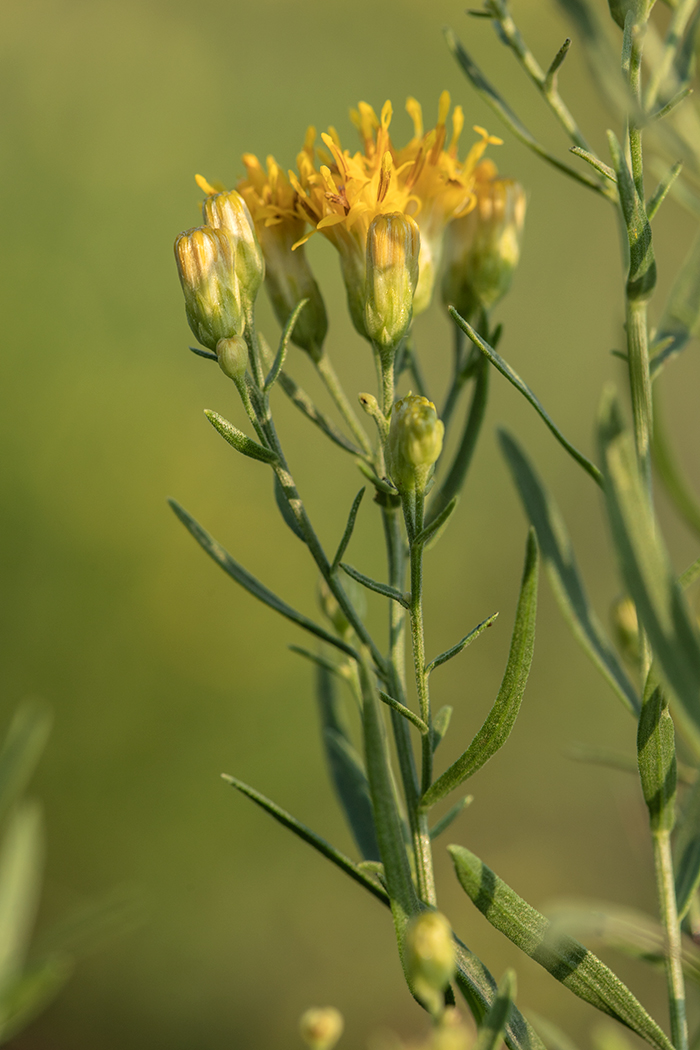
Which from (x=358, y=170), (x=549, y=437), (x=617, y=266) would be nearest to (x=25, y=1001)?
(x=358, y=170)

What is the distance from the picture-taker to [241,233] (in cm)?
74

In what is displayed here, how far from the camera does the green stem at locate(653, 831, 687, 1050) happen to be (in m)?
0.58

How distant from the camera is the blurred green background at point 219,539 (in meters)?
2.65

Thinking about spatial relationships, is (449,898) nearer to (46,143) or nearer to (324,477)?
(324,477)

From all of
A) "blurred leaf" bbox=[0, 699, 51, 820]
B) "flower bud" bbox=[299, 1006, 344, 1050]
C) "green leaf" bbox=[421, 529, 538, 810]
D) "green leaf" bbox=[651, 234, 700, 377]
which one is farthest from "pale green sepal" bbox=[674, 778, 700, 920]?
"blurred leaf" bbox=[0, 699, 51, 820]

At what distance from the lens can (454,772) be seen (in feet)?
2.02

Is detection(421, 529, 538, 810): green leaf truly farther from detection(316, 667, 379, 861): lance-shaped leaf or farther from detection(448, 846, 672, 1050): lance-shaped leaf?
detection(316, 667, 379, 861): lance-shaped leaf

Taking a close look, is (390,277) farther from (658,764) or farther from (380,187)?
(658,764)

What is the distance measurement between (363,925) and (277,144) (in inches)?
107

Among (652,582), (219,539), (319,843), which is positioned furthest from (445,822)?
(219,539)

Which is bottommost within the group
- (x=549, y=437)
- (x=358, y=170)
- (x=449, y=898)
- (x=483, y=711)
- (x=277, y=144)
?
(x=449, y=898)

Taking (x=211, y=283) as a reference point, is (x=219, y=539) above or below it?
below

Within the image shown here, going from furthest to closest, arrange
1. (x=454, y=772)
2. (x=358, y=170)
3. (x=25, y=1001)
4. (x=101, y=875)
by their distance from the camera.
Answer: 1. (x=101, y=875)
2. (x=358, y=170)
3. (x=454, y=772)
4. (x=25, y=1001)

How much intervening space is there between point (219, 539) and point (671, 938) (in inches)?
88.4
